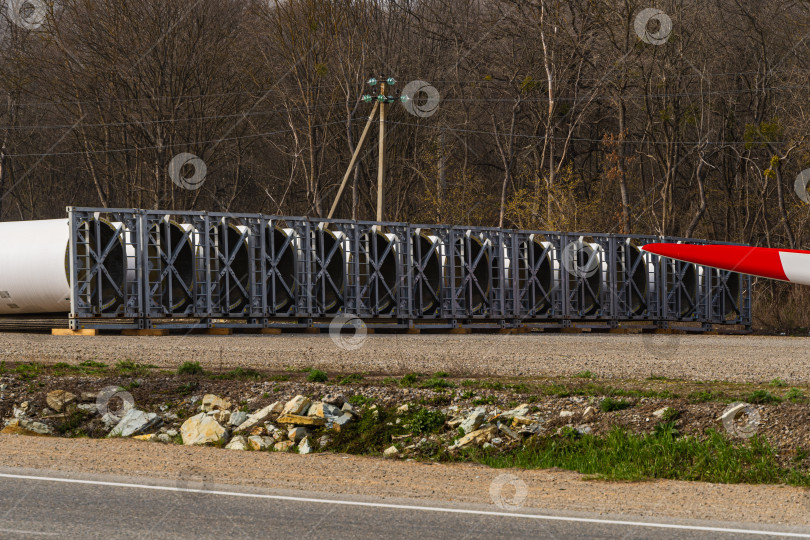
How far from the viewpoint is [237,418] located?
13234mm

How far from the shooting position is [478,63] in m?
51.0

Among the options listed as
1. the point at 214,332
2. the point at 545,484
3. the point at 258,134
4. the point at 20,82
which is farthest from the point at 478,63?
the point at 545,484

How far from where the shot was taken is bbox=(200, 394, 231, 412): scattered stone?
45.3 ft

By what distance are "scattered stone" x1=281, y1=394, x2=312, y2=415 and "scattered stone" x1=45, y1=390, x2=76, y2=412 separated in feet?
10.7

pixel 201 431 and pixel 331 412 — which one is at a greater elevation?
pixel 331 412

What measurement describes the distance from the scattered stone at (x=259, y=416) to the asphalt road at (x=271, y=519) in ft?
12.5

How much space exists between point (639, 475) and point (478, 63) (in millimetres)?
42577

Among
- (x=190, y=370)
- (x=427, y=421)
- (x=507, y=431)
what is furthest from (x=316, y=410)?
(x=190, y=370)

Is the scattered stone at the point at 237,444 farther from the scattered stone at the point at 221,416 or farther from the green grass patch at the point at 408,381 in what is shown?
the green grass patch at the point at 408,381

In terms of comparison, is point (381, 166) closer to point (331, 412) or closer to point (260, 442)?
point (331, 412)

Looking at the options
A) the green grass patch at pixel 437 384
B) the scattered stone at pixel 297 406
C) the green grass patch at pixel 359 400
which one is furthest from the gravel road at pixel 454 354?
the scattered stone at pixel 297 406

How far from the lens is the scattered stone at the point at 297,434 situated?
12539 millimetres

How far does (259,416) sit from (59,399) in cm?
311

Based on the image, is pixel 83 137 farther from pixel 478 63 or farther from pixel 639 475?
pixel 639 475
